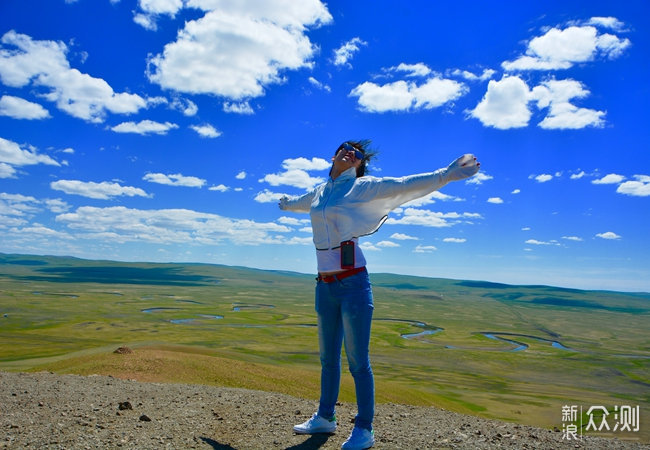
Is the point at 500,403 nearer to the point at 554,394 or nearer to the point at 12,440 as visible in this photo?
the point at 554,394

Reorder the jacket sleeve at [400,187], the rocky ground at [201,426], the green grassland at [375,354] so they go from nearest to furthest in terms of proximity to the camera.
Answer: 1. the jacket sleeve at [400,187]
2. the rocky ground at [201,426]
3. the green grassland at [375,354]

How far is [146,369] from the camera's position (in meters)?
18.1

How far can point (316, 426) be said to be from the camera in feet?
22.1

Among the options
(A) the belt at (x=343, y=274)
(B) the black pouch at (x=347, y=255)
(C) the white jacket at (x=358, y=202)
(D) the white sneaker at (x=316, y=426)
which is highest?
(C) the white jacket at (x=358, y=202)

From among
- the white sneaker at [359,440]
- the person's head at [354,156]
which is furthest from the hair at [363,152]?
the white sneaker at [359,440]

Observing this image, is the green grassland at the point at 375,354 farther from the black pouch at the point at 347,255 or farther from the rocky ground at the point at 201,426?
the black pouch at the point at 347,255

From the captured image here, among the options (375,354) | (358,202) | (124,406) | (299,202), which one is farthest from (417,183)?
(375,354)

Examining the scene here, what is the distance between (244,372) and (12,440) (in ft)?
52.9

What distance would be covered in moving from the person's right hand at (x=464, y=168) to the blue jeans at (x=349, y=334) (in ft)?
5.38

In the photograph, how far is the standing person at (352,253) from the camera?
5855mm

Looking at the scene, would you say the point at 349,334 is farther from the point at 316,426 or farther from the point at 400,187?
the point at 400,187

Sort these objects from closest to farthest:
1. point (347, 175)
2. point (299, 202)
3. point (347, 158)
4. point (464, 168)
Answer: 1. point (464, 168)
2. point (347, 175)
3. point (347, 158)
4. point (299, 202)

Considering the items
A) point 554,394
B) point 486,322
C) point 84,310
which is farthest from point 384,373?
point 486,322

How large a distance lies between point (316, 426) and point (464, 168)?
414 centimetres
